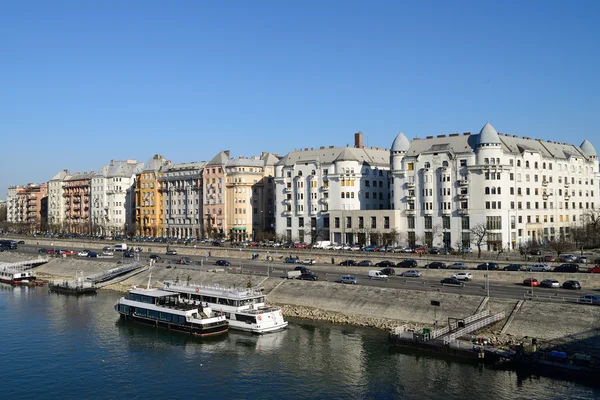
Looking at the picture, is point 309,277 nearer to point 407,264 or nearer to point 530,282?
point 407,264

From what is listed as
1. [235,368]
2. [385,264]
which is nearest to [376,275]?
[385,264]

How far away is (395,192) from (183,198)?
72.2 meters

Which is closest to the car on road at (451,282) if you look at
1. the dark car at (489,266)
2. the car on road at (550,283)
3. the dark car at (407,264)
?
the dark car at (489,266)

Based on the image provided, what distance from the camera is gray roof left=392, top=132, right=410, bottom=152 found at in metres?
119

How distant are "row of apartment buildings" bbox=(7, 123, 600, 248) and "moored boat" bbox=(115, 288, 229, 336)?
53737 mm

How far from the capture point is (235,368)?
2023 inches

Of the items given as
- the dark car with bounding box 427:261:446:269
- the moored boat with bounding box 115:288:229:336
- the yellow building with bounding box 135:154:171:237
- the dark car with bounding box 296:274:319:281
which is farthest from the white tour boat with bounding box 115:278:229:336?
the yellow building with bounding box 135:154:171:237

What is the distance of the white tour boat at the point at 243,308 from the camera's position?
208ft

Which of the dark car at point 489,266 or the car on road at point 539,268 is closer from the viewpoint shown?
the car on road at point 539,268

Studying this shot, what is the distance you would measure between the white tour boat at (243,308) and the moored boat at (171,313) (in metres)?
1.18

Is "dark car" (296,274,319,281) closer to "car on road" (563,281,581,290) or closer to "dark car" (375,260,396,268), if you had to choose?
"dark car" (375,260,396,268)

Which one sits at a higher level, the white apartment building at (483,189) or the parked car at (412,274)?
the white apartment building at (483,189)

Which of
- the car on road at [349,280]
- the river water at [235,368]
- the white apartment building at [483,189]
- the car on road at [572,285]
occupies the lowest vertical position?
the river water at [235,368]

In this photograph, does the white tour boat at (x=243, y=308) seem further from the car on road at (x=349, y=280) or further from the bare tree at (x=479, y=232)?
the bare tree at (x=479, y=232)
